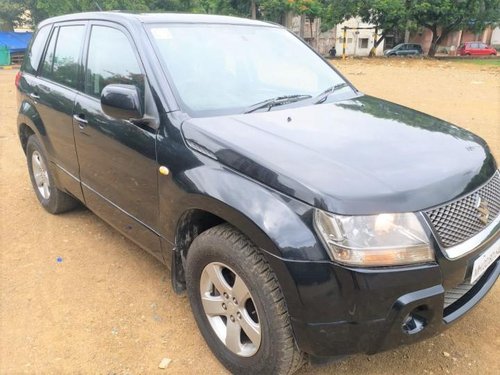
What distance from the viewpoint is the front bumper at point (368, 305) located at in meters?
1.91

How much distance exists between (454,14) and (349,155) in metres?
29.2

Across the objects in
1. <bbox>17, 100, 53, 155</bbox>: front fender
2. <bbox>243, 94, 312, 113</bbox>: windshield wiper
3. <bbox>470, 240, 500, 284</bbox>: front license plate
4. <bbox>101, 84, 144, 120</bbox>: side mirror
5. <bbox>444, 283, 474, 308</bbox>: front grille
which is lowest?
<bbox>444, 283, 474, 308</bbox>: front grille

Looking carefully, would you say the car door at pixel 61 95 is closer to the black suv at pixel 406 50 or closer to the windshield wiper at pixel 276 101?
the windshield wiper at pixel 276 101

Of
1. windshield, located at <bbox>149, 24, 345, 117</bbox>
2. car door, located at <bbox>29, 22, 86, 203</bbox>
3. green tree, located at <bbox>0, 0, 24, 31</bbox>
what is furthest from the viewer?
green tree, located at <bbox>0, 0, 24, 31</bbox>

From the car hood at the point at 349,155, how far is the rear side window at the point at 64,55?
1.67 meters

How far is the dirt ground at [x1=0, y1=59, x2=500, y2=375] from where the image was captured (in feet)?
8.61

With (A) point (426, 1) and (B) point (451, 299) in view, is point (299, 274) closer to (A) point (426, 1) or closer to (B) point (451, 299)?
(B) point (451, 299)

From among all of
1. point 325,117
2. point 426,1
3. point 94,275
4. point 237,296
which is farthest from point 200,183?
point 426,1

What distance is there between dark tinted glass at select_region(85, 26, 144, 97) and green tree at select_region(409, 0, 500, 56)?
27035 mm

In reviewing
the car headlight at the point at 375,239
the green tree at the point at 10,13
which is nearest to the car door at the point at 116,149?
the car headlight at the point at 375,239

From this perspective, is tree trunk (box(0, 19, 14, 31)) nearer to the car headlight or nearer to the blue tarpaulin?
the blue tarpaulin

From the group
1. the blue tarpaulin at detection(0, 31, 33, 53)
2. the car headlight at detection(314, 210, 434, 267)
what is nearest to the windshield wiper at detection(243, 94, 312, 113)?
the car headlight at detection(314, 210, 434, 267)

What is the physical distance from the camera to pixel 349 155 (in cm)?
227

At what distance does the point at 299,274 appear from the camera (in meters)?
1.97
